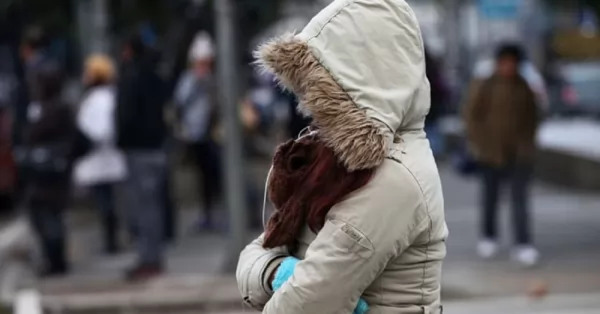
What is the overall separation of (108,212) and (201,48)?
1.98 metres

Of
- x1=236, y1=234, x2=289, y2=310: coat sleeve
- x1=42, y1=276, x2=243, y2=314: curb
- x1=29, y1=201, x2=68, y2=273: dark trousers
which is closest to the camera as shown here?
x1=236, y1=234, x2=289, y2=310: coat sleeve

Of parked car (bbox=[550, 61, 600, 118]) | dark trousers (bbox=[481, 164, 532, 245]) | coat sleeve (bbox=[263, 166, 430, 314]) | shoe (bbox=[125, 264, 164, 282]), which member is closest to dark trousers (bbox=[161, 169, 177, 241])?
shoe (bbox=[125, 264, 164, 282])

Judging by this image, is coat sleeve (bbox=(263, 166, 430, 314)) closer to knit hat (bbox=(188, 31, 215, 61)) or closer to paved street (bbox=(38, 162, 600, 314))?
paved street (bbox=(38, 162, 600, 314))

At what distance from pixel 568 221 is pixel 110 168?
461 cm

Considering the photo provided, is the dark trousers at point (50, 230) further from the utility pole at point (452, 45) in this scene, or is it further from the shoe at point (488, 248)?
the utility pole at point (452, 45)

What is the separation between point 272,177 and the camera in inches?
117

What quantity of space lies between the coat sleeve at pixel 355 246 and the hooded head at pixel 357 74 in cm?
8

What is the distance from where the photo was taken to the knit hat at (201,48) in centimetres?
1258

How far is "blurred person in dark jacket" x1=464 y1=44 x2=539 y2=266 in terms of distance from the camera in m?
10.5

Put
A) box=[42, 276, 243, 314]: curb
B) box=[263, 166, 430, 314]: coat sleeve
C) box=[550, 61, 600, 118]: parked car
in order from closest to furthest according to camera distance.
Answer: box=[263, 166, 430, 314]: coat sleeve
box=[42, 276, 243, 314]: curb
box=[550, 61, 600, 118]: parked car

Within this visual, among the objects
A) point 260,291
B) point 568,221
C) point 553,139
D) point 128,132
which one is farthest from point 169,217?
point 260,291

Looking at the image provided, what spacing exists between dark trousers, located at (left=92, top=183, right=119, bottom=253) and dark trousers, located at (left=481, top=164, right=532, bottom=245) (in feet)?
11.2

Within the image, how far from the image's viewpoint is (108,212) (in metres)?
11.8

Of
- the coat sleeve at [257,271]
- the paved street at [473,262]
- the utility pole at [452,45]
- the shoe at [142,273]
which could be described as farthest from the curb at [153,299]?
the utility pole at [452,45]
